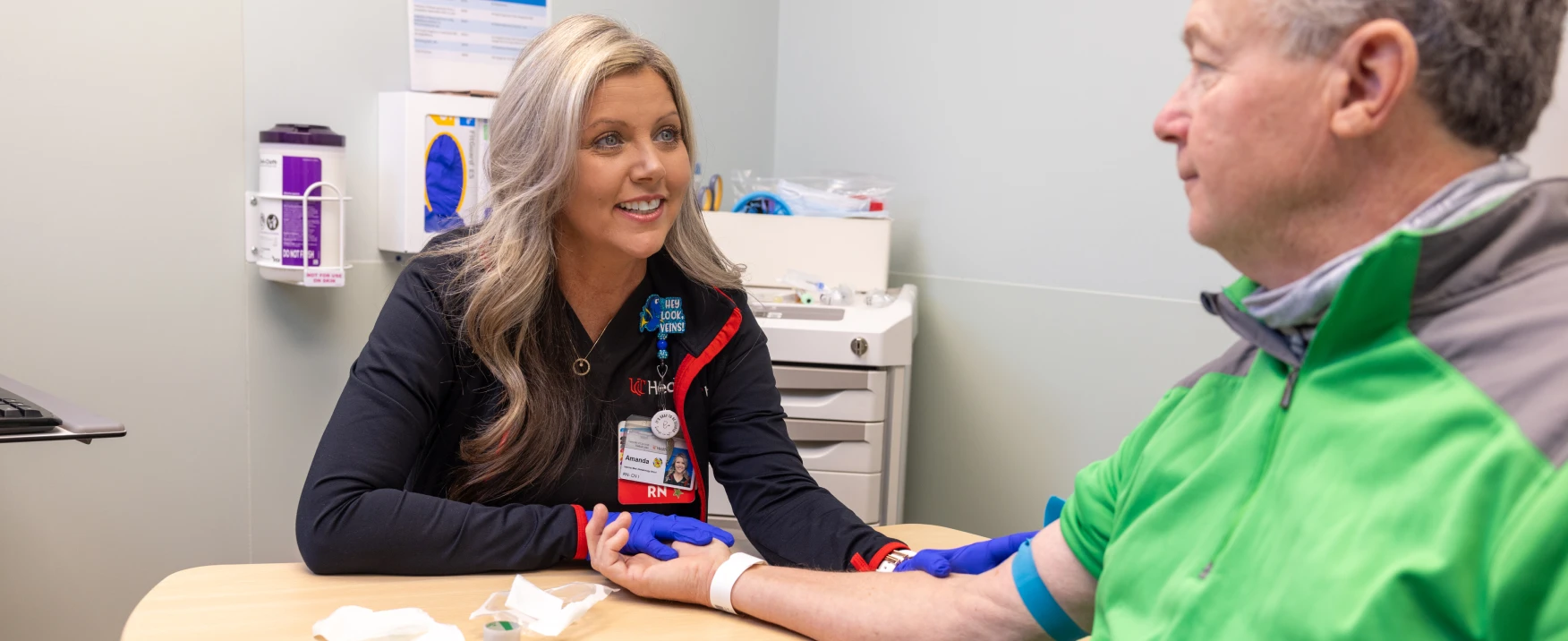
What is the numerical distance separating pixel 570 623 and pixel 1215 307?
2.30ft

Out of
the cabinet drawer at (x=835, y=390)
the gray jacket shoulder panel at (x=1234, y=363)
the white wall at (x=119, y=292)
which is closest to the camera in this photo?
the gray jacket shoulder panel at (x=1234, y=363)

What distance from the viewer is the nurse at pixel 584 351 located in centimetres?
151

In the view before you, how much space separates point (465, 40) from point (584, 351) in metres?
1.21

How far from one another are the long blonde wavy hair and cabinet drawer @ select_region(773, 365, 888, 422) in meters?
0.80

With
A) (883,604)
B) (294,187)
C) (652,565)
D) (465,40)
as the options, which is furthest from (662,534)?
(465,40)

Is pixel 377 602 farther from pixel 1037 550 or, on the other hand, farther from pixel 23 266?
pixel 23 266

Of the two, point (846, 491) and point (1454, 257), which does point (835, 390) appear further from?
point (1454, 257)

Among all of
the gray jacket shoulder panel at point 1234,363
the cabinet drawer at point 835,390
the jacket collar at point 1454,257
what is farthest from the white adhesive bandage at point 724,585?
the cabinet drawer at point 835,390

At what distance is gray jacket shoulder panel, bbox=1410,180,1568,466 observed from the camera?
725mm

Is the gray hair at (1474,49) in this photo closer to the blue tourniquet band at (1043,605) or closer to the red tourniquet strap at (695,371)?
the blue tourniquet band at (1043,605)

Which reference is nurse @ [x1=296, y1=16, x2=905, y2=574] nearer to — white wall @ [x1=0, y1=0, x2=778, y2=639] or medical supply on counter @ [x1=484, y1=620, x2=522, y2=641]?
medical supply on counter @ [x1=484, y1=620, x2=522, y2=641]

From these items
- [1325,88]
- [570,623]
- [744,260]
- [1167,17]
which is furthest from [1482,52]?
[744,260]

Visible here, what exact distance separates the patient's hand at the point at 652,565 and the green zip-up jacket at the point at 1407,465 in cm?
52

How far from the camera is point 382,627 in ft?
3.65
